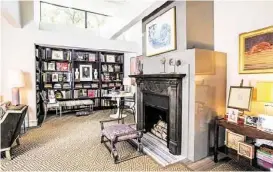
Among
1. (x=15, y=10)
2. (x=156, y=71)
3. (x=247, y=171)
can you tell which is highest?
(x=15, y=10)

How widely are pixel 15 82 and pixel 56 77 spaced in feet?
6.25

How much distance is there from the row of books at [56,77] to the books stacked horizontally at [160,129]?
3615 mm

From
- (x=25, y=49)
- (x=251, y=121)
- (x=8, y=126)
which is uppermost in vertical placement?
(x=25, y=49)

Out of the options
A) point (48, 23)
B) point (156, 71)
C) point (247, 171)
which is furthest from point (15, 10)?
point (247, 171)

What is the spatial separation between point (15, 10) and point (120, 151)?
3026 mm

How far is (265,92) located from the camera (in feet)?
6.42

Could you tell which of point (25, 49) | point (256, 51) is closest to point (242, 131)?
point (256, 51)

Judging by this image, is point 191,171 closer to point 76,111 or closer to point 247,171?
point 247,171

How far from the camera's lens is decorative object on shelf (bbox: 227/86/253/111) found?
2.25 meters

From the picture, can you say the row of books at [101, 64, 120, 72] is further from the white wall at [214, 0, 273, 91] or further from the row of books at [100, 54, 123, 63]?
the white wall at [214, 0, 273, 91]

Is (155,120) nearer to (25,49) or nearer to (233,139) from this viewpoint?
(233,139)

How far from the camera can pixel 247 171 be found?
2.23 m

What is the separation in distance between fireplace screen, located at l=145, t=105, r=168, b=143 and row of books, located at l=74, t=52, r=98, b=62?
11.0 feet

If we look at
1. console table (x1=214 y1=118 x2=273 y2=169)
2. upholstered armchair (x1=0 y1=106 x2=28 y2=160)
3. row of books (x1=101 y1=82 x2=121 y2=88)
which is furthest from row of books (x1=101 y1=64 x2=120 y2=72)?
console table (x1=214 y1=118 x2=273 y2=169)
